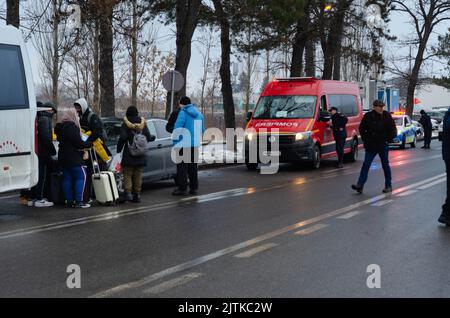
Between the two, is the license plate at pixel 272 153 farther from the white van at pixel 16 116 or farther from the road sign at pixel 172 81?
the white van at pixel 16 116

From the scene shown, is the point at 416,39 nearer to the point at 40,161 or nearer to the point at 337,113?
the point at 337,113

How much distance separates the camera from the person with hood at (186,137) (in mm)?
12023

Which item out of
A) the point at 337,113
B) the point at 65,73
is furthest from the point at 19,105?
the point at 65,73

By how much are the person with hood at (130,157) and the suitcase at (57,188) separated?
3.60 feet

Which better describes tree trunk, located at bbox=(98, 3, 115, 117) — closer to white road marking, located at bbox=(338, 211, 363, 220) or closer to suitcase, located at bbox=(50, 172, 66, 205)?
suitcase, located at bbox=(50, 172, 66, 205)

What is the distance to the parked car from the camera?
42.4 ft

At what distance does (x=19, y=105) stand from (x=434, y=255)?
630 cm

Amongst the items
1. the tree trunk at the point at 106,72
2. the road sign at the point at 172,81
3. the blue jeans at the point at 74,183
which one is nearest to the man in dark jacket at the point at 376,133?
the blue jeans at the point at 74,183

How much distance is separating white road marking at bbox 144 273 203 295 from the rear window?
183 inches

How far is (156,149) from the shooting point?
1313 centimetres

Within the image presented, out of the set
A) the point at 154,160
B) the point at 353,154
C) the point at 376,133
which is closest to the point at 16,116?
the point at 154,160

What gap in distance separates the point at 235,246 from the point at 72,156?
4267 millimetres

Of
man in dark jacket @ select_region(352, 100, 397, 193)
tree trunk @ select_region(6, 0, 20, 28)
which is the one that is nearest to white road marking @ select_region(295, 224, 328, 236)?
man in dark jacket @ select_region(352, 100, 397, 193)

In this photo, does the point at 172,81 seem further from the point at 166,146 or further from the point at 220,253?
the point at 220,253
